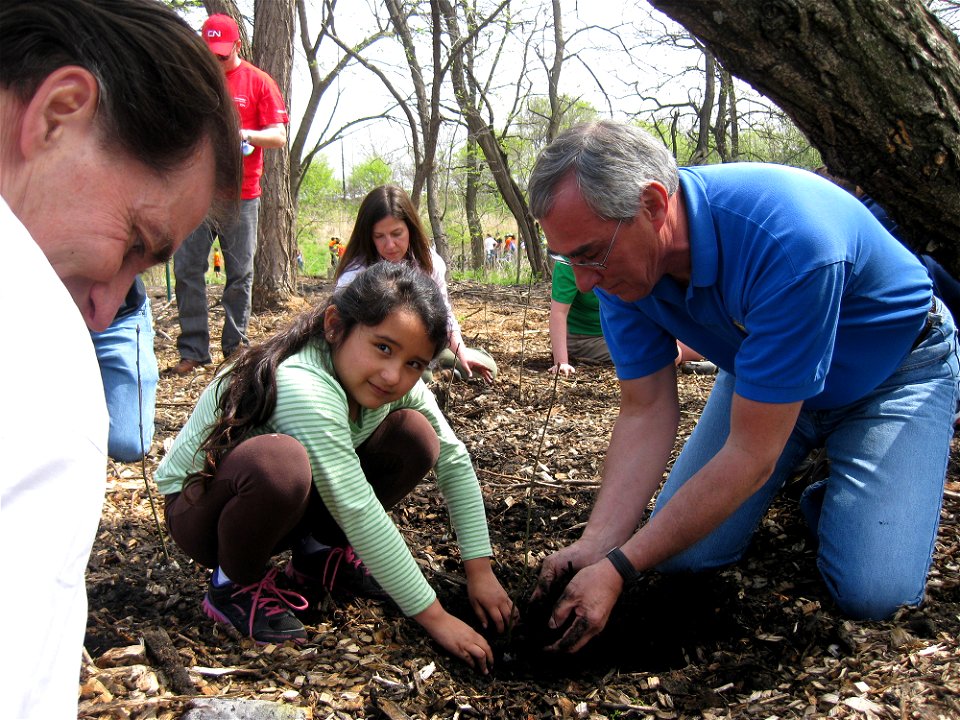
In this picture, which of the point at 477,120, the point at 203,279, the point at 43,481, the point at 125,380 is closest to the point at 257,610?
the point at 125,380

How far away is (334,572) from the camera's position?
2.38 metres

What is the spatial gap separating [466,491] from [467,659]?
48cm

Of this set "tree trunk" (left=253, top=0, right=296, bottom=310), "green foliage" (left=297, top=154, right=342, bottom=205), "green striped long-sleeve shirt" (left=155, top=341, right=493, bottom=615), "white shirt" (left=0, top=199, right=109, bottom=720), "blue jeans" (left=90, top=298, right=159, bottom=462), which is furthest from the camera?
"green foliage" (left=297, top=154, right=342, bottom=205)

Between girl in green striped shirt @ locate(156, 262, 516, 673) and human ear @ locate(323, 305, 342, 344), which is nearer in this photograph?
girl in green striped shirt @ locate(156, 262, 516, 673)

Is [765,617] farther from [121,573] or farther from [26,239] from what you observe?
[26,239]

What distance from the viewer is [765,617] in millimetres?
2285

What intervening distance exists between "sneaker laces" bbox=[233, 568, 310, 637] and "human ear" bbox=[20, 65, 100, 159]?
1.54m

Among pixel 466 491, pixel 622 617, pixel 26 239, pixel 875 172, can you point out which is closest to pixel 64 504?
pixel 26 239

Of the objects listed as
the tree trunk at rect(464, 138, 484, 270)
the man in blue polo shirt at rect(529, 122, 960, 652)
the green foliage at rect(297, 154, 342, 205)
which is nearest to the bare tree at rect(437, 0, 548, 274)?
the tree trunk at rect(464, 138, 484, 270)

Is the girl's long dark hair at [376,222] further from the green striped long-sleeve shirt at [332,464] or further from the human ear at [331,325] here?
the green striped long-sleeve shirt at [332,464]

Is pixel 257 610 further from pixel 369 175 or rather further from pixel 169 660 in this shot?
pixel 369 175

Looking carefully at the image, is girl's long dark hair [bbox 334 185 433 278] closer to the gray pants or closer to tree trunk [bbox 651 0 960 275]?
the gray pants

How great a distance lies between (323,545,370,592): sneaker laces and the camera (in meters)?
2.38

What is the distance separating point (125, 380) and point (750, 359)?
7.21 ft
